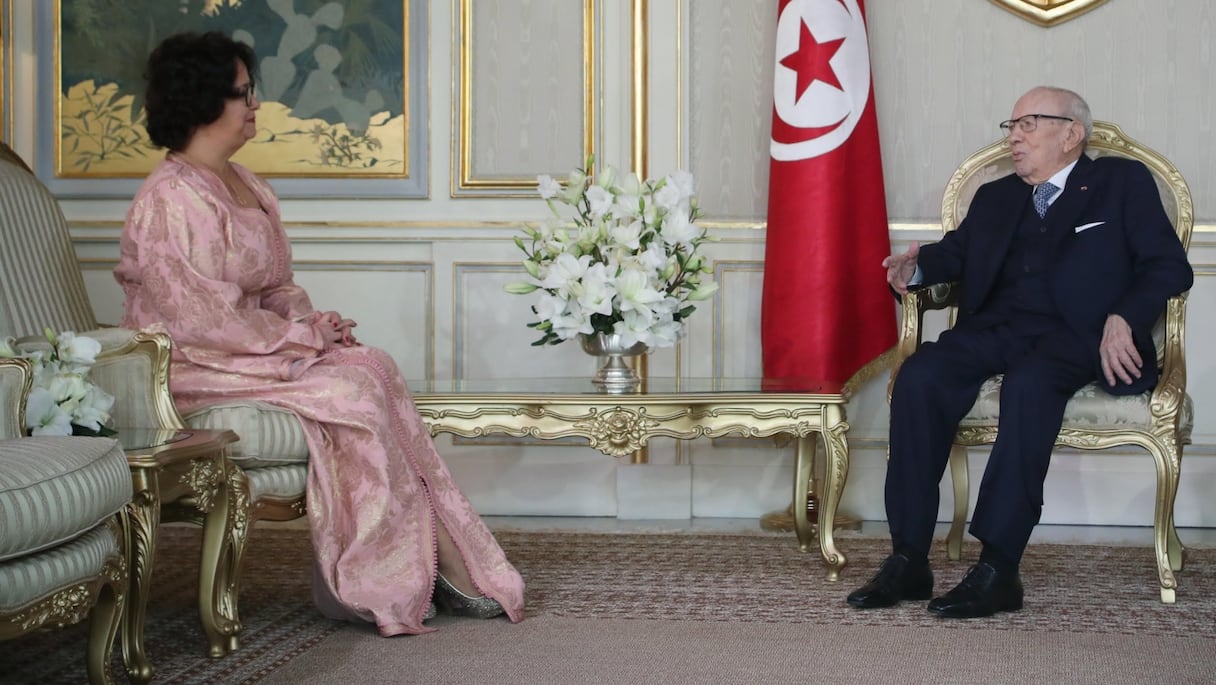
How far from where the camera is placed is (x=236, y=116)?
11.1 ft

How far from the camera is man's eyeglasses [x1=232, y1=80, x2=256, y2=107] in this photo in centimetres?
335

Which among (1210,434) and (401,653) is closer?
(401,653)

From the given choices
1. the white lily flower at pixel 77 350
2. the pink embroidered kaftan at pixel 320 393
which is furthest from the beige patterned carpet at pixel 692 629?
the white lily flower at pixel 77 350

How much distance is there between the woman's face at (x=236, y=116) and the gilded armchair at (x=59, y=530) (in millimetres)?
1121

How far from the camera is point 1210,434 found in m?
4.58

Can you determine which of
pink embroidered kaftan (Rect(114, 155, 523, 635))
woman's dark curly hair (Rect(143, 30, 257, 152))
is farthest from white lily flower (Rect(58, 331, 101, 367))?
woman's dark curly hair (Rect(143, 30, 257, 152))

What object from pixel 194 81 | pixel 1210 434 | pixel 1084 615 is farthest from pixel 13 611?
pixel 1210 434

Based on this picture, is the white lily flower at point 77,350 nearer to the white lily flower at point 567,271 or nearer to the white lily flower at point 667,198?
the white lily flower at point 567,271

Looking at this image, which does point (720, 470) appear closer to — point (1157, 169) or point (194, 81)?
point (1157, 169)

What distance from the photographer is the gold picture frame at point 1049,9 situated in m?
4.53

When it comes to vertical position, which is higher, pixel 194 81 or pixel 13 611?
pixel 194 81

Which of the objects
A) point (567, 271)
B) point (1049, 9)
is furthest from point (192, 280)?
point (1049, 9)

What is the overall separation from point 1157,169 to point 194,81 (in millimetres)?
2726

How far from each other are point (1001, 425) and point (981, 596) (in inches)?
17.9
